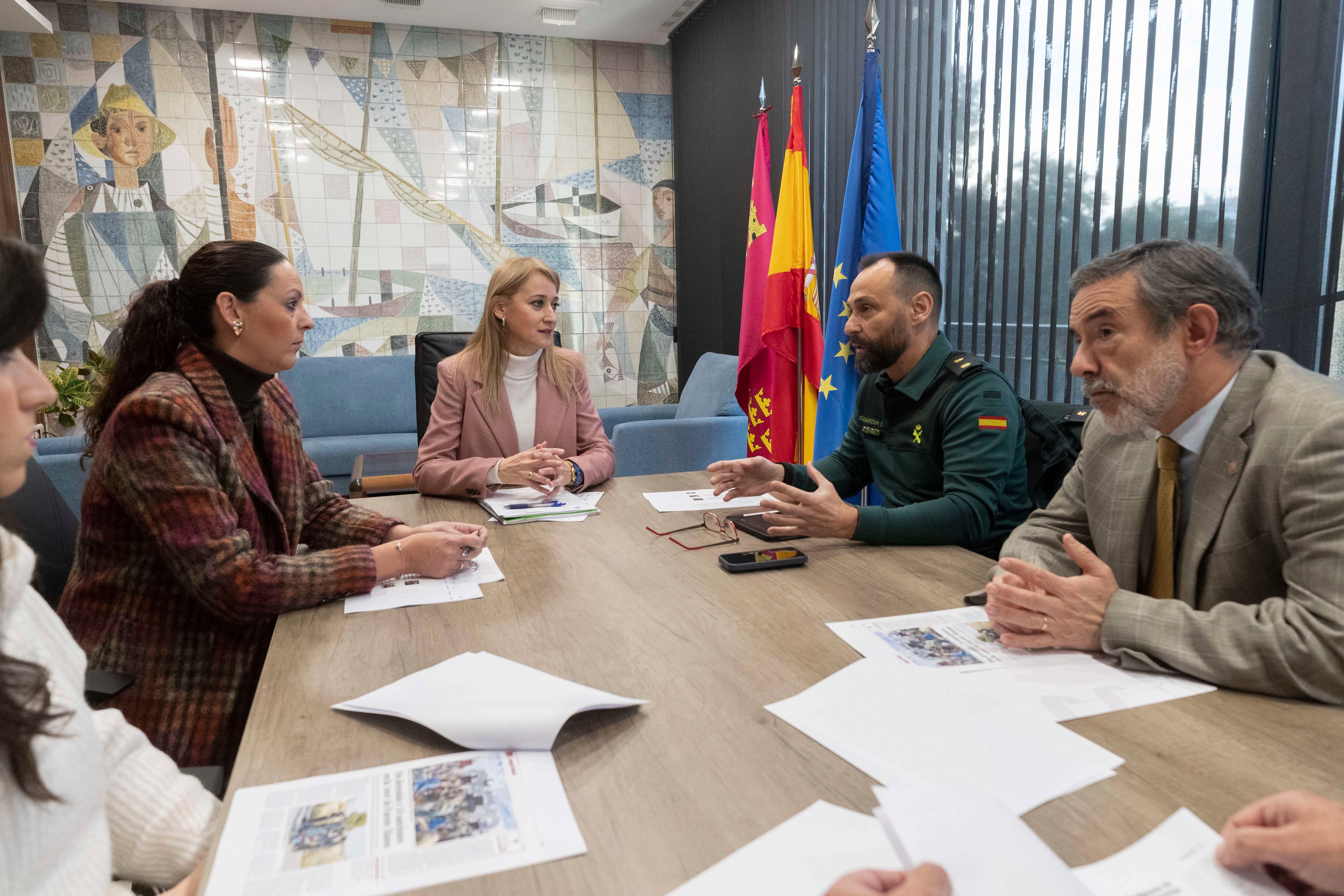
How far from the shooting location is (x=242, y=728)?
4.65 ft

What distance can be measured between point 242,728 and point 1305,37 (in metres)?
2.58

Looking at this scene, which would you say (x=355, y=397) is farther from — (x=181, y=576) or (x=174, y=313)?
(x=181, y=576)

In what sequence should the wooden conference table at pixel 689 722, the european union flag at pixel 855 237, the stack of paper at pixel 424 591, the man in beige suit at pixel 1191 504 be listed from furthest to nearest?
the european union flag at pixel 855 237
the stack of paper at pixel 424 591
the man in beige suit at pixel 1191 504
the wooden conference table at pixel 689 722

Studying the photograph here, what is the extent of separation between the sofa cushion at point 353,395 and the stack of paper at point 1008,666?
425 centimetres

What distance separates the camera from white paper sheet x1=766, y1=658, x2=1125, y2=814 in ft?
2.79

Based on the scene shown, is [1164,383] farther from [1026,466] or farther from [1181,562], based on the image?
[1026,466]

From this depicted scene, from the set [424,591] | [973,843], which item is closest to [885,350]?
[424,591]

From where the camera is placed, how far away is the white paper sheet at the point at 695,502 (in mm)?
2107

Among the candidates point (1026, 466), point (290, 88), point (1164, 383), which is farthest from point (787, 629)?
point (290, 88)

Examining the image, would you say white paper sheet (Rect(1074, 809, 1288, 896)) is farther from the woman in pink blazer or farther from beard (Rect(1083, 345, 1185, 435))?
the woman in pink blazer

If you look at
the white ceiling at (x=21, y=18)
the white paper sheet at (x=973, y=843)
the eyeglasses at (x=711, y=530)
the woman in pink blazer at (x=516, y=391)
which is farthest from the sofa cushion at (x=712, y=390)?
the white ceiling at (x=21, y=18)

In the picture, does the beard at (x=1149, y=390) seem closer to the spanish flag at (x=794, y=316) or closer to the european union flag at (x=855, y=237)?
the european union flag at (x=855, y=237)

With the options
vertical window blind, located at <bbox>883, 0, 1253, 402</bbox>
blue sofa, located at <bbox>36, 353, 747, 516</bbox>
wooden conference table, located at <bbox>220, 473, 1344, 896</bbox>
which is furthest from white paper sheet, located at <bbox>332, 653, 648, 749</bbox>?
blue sofa, located at <bbox>36, 353, 747, 516</bbox>

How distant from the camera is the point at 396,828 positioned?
79cm
